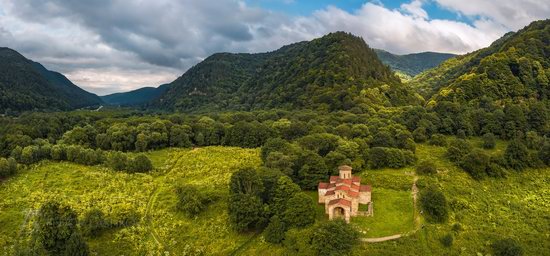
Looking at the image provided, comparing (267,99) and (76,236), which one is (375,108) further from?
(76,236)

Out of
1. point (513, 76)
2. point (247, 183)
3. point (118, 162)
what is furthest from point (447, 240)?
point (513, 76)

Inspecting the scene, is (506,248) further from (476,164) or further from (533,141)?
(533,141)

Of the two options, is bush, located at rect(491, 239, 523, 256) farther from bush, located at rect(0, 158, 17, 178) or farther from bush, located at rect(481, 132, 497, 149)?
bush, located at rect(0, 158, 17, 178)

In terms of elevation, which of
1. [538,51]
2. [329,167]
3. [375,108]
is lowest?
[329,167]

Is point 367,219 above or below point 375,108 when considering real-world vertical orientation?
below

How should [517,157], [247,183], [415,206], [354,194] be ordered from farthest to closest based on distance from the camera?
[517,157] < [247,183] < [415,206] < [354,194]

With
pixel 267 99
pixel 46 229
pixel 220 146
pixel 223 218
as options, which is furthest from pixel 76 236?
pixel 267 99

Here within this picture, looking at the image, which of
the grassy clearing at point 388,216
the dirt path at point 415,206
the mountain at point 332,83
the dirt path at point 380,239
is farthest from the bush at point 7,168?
the mountain at point 332,83
